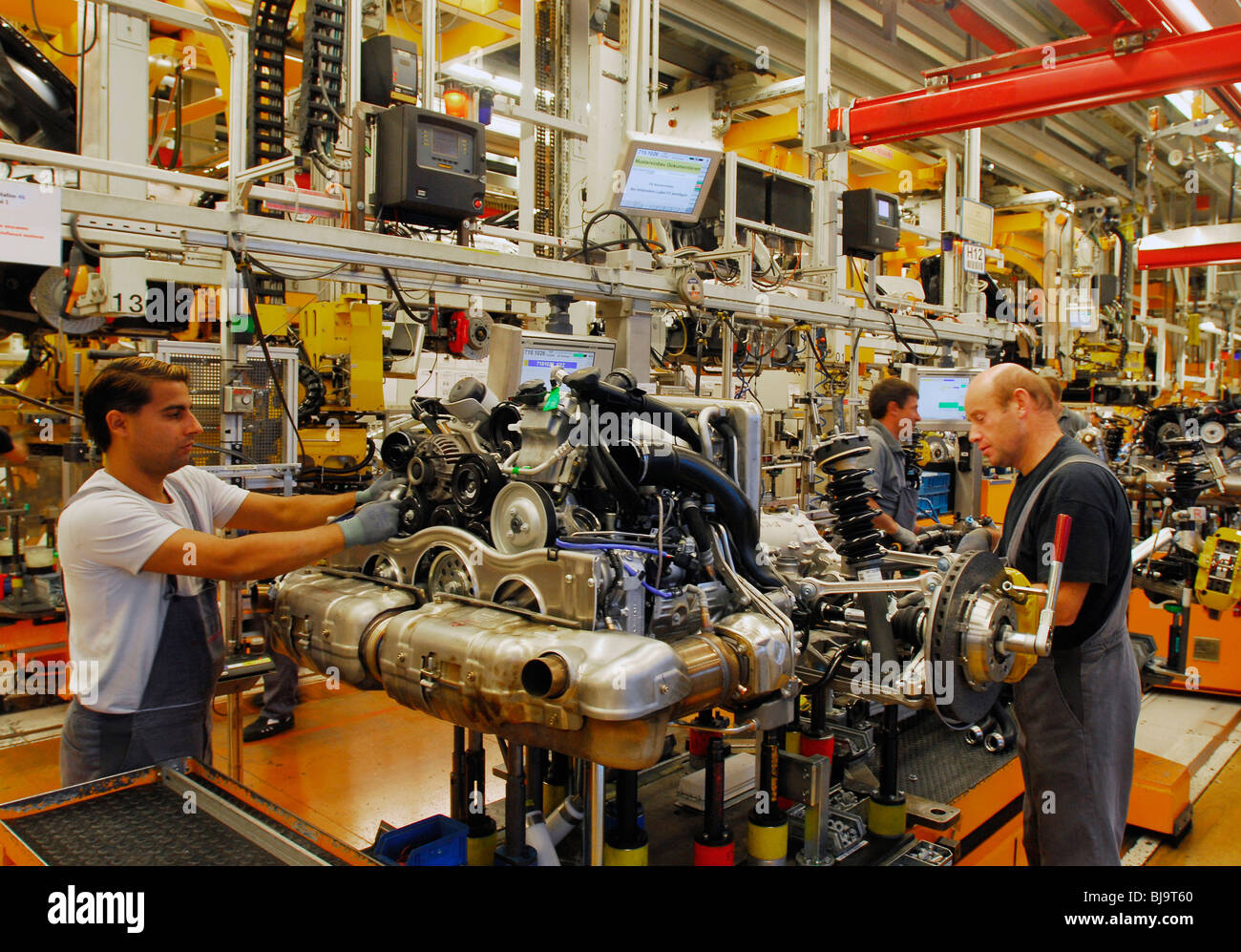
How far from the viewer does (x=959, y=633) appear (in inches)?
89.0

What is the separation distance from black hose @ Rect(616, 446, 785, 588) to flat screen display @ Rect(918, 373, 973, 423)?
16.0ft

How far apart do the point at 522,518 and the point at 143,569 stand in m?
0.92

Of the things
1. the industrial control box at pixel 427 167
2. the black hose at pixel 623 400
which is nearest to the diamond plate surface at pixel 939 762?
the black hose at pixel 623 400

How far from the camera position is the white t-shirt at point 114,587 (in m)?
2.12

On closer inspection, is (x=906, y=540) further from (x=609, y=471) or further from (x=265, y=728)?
(x=265, y=728)

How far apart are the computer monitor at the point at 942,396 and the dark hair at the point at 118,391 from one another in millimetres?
5784

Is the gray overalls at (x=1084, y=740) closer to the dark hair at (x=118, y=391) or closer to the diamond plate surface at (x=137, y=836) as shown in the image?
the diamond plate surface at (x=137, y=836)

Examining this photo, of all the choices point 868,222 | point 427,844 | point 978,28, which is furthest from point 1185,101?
point 427,844

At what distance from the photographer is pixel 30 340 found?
5438 mm

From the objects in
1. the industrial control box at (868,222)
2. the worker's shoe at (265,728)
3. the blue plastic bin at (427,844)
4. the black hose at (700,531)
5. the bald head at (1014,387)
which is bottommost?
the worker's shoe at (265,728)

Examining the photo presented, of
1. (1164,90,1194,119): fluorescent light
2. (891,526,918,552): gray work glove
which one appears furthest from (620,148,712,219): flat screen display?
(1164,90,1194,119): fluorescent light
